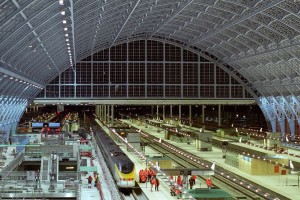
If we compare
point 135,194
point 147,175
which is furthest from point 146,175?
point 135,194

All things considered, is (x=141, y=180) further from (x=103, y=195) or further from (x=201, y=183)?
(x=103, y=195)

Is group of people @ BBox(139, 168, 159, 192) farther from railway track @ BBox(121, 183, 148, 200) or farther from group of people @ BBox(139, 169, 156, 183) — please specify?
railway track @ BBox(121, 183, 148, 200)

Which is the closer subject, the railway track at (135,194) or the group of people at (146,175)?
the railway track at (135,194)

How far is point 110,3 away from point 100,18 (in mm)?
5461

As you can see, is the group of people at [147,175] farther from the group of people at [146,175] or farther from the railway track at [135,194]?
the railway track at [135,194]

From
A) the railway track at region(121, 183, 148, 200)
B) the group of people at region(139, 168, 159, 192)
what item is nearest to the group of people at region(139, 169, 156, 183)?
the group of people at region(139, 168, 159, 192)

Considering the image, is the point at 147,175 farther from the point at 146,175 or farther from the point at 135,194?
the point at 135,194

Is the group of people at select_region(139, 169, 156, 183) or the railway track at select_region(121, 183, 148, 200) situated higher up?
the group of people at select_region(139, 169, 156, 183)

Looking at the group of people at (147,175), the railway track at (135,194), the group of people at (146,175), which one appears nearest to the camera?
the railway track at (135,194)

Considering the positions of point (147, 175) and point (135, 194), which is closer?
point (135, 194)

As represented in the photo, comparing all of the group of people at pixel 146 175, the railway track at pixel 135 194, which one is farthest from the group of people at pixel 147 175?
the railway track at pixel 135 194

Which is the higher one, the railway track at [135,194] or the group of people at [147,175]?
the group of people at [147,175]

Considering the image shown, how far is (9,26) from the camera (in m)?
32.3

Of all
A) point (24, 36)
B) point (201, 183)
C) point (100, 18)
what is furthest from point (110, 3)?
point (201, 183)
